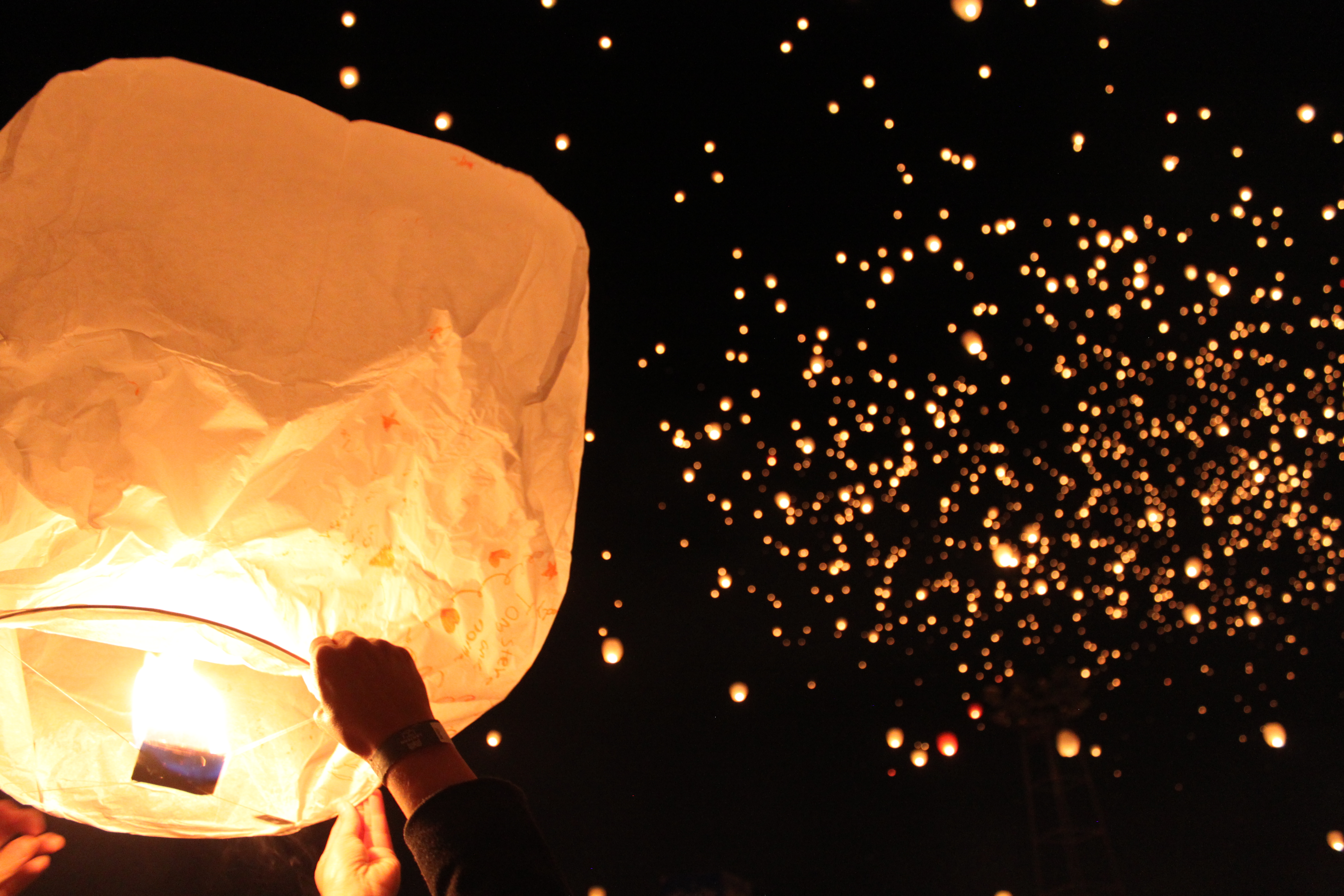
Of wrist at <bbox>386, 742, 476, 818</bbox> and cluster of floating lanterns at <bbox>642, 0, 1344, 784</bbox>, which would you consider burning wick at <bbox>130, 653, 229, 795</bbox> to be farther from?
cluster of floating lanterns at <bbox>642, 0, 1344, 784</bbox>

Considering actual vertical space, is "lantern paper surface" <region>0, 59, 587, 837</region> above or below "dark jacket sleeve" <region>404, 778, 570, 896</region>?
above

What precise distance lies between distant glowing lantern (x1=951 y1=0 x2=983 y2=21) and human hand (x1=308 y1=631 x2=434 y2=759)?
1.97 metres

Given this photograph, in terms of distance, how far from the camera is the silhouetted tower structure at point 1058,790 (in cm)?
364

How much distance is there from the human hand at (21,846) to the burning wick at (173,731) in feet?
1.63

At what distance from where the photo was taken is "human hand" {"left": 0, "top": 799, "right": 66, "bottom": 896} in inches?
37.1

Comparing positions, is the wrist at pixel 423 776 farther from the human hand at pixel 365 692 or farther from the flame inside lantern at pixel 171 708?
the flame inside lantern at pixel 171 708

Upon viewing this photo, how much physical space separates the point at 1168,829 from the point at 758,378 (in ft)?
14.1

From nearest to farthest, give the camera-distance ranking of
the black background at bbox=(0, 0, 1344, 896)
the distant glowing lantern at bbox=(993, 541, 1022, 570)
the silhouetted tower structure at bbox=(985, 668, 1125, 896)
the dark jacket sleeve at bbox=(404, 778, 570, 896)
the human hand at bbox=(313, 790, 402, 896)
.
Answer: the dark jacket sleeve at bbox=(404, 778, 570, 896) < the human hand at bbox=(313, 790, 402, 896) < the black background at bbox=(0, 0, 1344, 896) < the distant glowing lantern at bbox=(993, 541, 1022, 570) < the silhouetted tower structure at bbox=(985, 668, 1125, 896)

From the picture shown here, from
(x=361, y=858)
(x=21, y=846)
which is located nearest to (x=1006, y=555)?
(x=361, y=858)

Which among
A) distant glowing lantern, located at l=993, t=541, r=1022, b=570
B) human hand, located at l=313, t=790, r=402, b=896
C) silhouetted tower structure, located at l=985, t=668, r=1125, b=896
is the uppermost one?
human hand, located at l=313, t=790, r=402, b=896

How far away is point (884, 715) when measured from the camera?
12.0ft

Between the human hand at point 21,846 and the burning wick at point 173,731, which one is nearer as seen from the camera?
the burning wick at point 173,731

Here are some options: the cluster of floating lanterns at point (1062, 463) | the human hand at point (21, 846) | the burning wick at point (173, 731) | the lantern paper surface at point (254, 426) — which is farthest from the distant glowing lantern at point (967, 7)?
the human hand at point (21, 846)

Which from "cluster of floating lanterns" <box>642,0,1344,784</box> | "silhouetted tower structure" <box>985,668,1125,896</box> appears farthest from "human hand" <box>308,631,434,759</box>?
"silhouetted tower structure" <box>985,668,1125,896</box>
